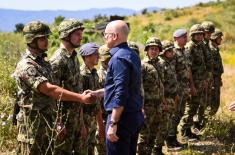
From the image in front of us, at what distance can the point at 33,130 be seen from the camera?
5164mm

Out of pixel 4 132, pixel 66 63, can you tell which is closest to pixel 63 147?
pixel 66 63

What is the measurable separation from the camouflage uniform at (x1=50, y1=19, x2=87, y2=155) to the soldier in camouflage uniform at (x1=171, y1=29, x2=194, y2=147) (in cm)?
317

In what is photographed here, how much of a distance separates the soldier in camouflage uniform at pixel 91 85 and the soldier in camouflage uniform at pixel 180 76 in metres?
2.64

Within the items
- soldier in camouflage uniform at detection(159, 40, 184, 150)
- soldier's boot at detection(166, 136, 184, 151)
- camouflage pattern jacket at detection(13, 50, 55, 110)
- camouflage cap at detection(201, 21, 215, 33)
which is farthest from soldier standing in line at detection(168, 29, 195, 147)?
camouflage pattern jacket at detection(13, 50, 55, 110)

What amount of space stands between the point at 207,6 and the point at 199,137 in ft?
143

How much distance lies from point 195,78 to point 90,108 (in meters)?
3.84

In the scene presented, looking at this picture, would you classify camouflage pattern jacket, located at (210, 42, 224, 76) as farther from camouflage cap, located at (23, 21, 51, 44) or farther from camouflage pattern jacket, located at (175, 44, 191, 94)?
camouflage cap, located at (23, 21, 51, 44)

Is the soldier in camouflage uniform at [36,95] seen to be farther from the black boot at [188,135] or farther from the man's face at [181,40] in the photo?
the black boot at [188,135]

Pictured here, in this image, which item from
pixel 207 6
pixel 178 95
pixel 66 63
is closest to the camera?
pixel 66 63

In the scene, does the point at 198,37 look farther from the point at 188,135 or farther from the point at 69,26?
the point at 69,26

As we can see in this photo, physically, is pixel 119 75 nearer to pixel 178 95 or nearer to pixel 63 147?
pixel 63 147

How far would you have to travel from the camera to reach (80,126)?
19.8 feet

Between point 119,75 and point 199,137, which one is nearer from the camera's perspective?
point 119,75

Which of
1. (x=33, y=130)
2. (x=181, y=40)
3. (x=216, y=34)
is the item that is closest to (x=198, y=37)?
(x=181, y=40)
